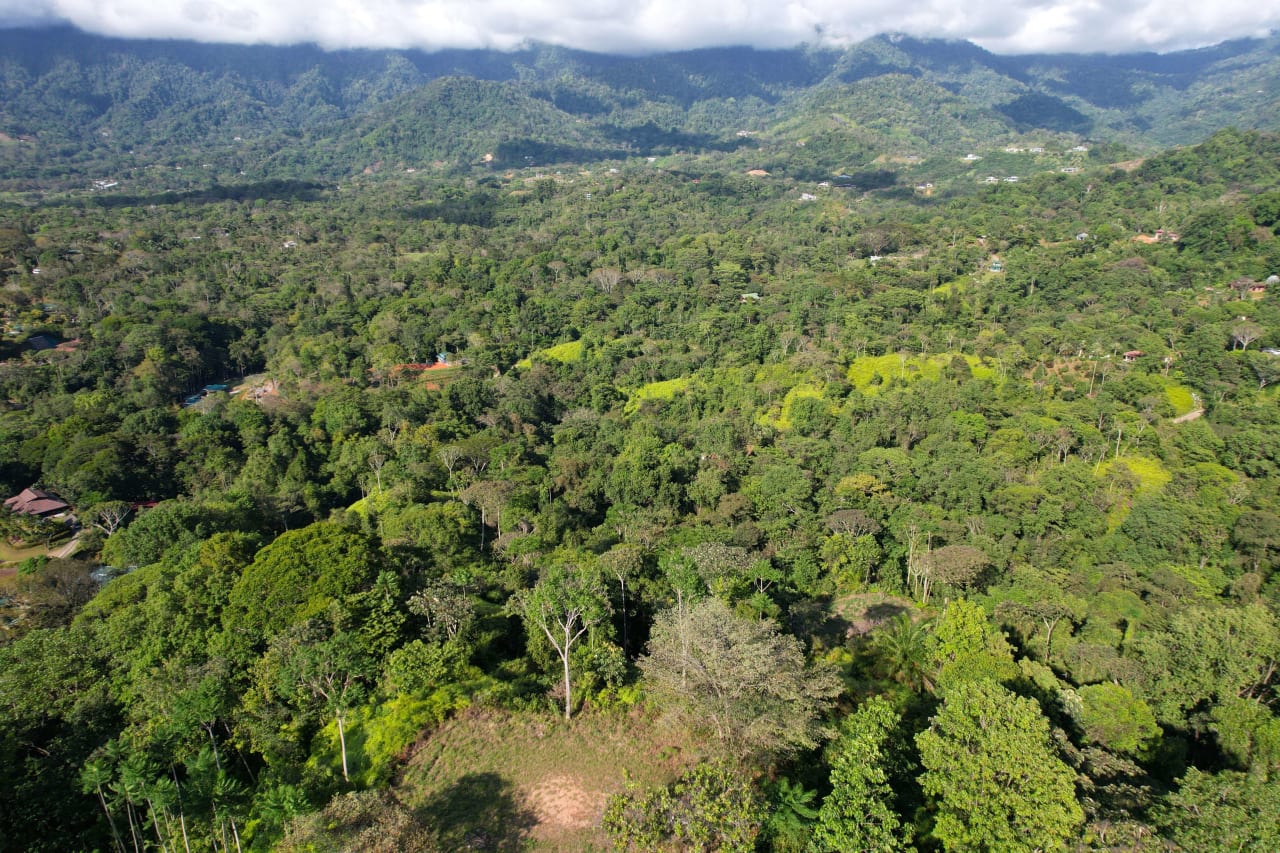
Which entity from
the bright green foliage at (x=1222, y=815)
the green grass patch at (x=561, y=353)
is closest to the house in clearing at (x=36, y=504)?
the green grass patch at (x=561, y=353)

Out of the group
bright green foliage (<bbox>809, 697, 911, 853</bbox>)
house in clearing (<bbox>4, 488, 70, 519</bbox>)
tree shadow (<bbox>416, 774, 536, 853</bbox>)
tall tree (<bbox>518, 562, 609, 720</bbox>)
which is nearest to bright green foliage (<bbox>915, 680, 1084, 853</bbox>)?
bright green foliage (<bbox>809, 697, 911, 853</bbox>)

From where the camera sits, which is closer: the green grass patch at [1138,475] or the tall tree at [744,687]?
the tall tree at [744,687]

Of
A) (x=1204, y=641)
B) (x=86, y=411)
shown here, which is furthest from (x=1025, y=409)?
(x=86, y=411)

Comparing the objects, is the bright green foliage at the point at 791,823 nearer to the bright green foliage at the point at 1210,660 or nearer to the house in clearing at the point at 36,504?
the bright green foliage at the point at 1210,660

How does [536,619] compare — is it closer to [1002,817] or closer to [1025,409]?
[1002,817]

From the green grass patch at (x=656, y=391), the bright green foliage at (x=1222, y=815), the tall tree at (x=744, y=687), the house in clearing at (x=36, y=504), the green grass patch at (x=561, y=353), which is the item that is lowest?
the house in clearing at (x=36, y=504)

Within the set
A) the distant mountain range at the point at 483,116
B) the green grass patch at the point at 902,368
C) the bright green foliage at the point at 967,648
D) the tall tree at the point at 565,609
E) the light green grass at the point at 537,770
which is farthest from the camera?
the distant mountain range at the point at 483,116

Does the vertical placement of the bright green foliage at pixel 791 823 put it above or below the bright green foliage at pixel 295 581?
above
